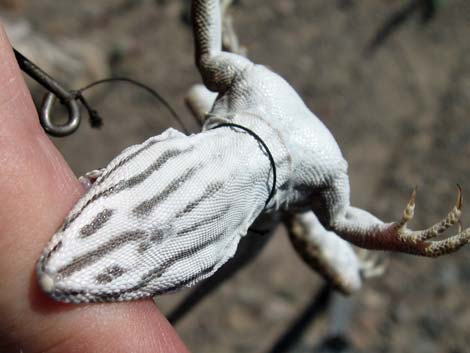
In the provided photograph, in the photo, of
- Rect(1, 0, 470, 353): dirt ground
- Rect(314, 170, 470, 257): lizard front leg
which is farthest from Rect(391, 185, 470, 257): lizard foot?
Rect(1, 0, 470, 353): dirt ground

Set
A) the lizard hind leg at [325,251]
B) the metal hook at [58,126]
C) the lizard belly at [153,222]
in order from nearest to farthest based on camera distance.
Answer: the lizard belly at [153,222] < the metal hook at [58,126] < the lizard hind leg at [325,251]

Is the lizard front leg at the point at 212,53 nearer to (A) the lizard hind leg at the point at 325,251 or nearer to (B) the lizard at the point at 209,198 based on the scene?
(B) the lizard at the point at 209,198

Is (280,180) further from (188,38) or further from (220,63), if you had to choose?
(188,38)

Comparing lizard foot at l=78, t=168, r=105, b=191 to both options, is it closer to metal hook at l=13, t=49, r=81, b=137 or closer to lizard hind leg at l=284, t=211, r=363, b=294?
metal hook at l=13, t=49, r=81, b=137

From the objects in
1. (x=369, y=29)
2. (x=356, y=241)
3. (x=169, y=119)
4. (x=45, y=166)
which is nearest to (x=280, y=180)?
(x=356, y=241)

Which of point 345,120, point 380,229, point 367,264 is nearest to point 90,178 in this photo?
point 380,229

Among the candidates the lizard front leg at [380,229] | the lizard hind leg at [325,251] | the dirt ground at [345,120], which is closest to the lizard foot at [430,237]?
the lizard front leg at [380,229]
